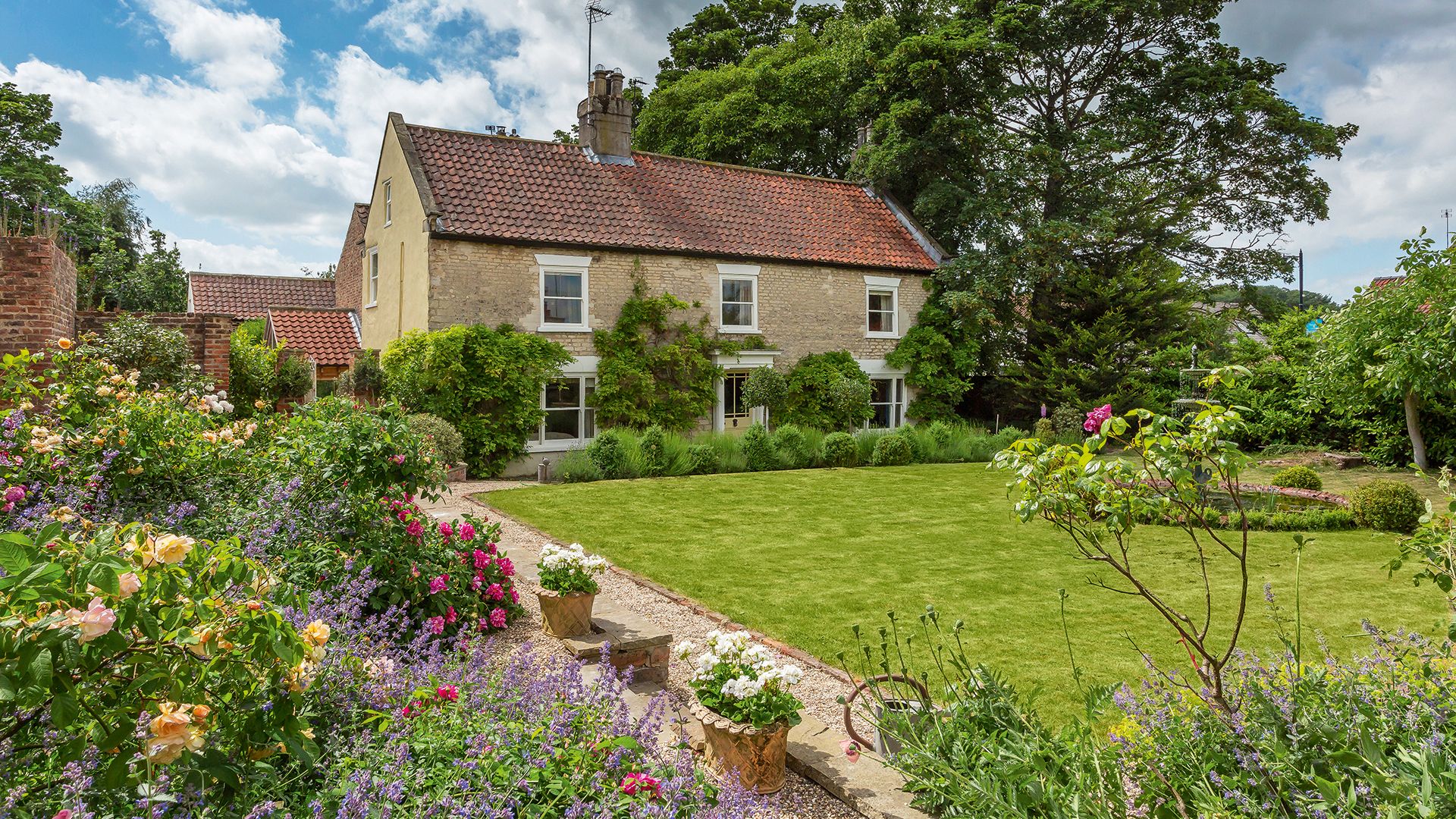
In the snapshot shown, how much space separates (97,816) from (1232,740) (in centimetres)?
371

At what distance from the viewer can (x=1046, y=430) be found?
21.0 metres

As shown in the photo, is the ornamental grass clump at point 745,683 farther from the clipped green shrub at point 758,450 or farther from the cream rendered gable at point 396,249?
the cream rendered gable at point 396,249

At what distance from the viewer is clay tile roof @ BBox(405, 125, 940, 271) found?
18.2 meters

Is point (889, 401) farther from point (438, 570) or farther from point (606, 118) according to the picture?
point (438, 570)

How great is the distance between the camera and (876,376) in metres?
22.6

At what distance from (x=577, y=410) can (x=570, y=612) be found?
1317cm

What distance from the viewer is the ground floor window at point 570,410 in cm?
1839

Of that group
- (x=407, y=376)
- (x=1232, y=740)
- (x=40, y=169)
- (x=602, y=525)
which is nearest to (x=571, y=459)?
(x=407, y=376)

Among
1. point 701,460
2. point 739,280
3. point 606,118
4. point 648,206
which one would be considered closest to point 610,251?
point 648,206

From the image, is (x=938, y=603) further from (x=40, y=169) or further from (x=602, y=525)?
(x=40, y=169)

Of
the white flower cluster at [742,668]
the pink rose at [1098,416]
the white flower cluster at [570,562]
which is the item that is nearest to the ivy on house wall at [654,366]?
the white flower cluster at [570,562]

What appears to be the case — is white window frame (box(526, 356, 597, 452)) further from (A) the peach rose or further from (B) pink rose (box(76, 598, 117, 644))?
(B) pink rose (box(76, 598, 117, 644))

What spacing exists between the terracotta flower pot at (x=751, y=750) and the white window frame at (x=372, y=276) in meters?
19.3

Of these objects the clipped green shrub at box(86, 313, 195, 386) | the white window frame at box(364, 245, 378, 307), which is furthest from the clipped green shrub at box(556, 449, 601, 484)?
the white window frame at box(364, 245, 378, 307)
